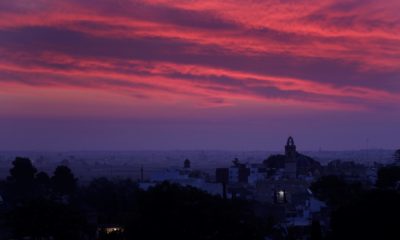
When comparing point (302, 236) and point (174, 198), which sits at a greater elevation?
point (174, 198)

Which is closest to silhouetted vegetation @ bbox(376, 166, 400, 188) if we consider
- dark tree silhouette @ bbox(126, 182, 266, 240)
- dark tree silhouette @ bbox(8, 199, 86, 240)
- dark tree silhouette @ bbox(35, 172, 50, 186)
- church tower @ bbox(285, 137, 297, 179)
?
church tower @ bbox(285, 137, 297, 179)

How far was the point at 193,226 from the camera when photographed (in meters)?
37.6

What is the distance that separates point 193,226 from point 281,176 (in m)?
51.3

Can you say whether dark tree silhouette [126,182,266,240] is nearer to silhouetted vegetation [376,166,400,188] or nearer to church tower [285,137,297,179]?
silhouetted vegetation [376,166,400,188]

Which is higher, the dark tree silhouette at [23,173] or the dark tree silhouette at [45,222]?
the dark tree silhouette at [23,173]

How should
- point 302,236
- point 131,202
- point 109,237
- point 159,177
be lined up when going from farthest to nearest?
point 159,177, point 131,202, point 302,236, point 109,237

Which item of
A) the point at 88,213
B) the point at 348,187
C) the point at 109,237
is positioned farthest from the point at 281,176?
the point at 109,237

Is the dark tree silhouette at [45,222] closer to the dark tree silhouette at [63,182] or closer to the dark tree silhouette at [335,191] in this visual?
the dark tree silhouette at [335,191]

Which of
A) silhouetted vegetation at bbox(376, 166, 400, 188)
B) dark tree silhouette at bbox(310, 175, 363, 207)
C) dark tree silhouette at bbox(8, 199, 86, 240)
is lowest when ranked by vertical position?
dark tree silhouette at bbox(8, 199, 86, 240)

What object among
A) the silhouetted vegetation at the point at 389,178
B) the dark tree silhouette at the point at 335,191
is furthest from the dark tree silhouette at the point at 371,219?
the silhouetted vegetation at the point at 389,178

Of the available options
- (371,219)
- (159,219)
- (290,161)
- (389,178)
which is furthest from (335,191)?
(290,161)

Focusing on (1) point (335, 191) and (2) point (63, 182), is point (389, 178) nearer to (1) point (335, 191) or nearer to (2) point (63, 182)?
(1) point (335, 191)

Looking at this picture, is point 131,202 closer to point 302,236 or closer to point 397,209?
point 302,236

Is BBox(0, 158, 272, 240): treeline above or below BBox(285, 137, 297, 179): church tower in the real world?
below
